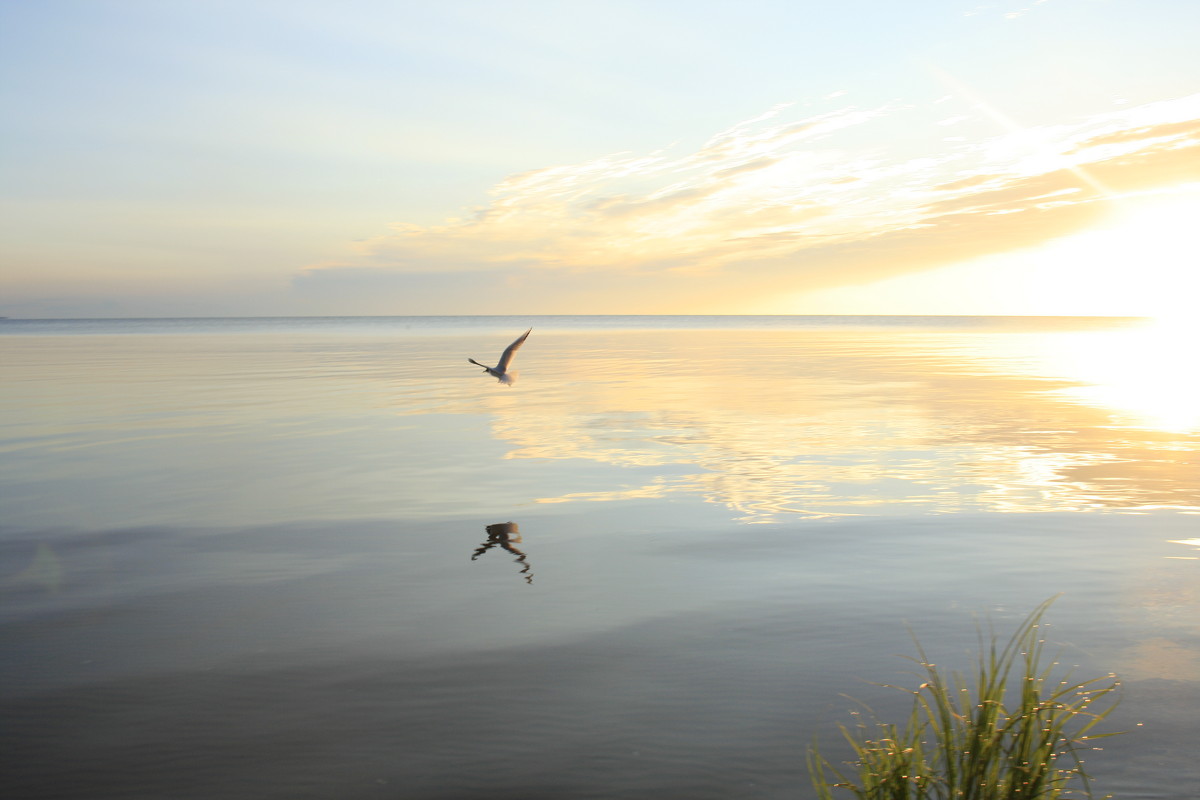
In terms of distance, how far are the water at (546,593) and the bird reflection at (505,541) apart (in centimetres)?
6

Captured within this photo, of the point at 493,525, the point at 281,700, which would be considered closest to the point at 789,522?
the point at 493,525

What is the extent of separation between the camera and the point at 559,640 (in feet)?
25.7

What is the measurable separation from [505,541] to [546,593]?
208cm

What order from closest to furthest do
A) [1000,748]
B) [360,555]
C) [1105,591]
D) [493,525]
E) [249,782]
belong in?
[1000,748], [249,782], [1105,591], [360,555], [493,525]

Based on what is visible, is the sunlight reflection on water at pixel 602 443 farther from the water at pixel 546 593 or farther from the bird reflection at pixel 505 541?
the bird reflection at pixel 505 541

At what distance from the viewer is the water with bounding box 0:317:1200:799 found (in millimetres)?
5977

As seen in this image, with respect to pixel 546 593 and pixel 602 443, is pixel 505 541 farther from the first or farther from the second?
pixel 602 443

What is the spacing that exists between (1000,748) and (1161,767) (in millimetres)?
2097

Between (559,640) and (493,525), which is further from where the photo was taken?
(493,525)

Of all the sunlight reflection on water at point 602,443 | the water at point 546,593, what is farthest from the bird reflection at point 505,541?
the sunlight reflection on water at point 602,443

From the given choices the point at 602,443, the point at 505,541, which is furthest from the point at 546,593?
the point at 602,443

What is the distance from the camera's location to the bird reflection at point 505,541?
10.1 m

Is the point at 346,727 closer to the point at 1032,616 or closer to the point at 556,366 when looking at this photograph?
the point at 1032,616

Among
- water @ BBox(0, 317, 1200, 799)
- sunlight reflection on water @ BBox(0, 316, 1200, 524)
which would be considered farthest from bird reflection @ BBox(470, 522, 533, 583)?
sunlight reflection on water @ BBox(0, 316, 1200, 524)
